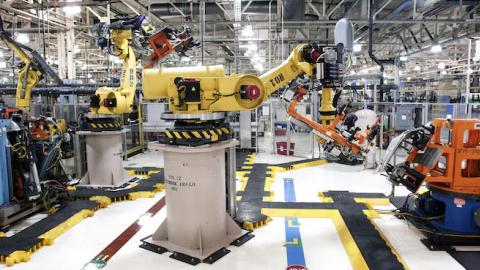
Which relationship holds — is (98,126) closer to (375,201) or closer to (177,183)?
(177,183)

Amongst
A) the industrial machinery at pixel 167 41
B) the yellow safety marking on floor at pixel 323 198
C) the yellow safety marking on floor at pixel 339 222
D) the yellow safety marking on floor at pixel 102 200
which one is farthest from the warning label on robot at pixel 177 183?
the yellow safety marking on floor at pixel 323 198

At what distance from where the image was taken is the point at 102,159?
791cm

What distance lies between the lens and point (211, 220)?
4.67 metres

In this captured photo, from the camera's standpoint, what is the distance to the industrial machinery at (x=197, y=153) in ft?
14.7

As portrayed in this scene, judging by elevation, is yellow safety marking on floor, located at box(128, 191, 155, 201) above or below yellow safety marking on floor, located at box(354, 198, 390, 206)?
above

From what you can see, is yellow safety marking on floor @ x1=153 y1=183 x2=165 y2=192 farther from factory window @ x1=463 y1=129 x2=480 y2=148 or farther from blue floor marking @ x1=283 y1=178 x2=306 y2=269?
factory window @ x1=463 y1=129 x2=480 y2=148

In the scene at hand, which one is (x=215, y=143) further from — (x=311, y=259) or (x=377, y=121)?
(x=377, y=121)

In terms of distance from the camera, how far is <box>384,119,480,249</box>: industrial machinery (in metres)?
4.76

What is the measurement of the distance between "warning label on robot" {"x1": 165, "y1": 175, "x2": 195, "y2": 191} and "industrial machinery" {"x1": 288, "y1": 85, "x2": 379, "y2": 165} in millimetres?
5629

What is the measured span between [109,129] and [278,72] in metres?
4.26

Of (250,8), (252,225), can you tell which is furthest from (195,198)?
(250,8)

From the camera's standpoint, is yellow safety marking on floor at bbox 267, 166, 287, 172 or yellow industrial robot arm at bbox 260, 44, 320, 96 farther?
yellow safety marking on floor at bbox 267, 166, 287, 172

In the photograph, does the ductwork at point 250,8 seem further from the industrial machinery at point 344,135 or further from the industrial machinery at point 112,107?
the industrial machinery at point 112,107

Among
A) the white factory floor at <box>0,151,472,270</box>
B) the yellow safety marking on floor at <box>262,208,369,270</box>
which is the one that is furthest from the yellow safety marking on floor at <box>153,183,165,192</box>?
the yellow safety marking on floor at <box>262,208,369,270</box>
